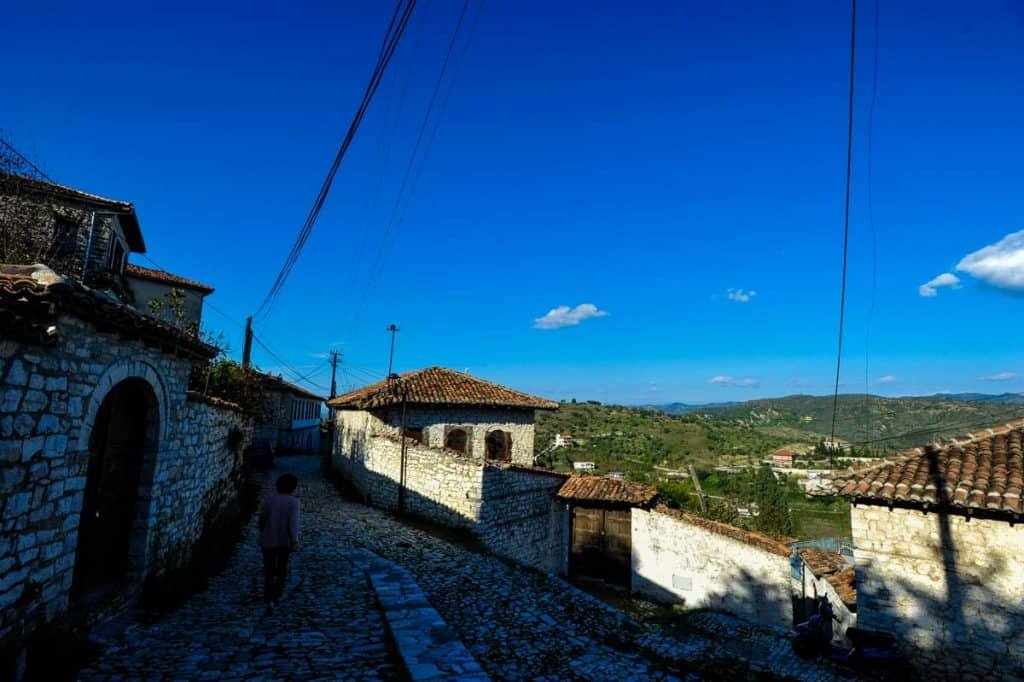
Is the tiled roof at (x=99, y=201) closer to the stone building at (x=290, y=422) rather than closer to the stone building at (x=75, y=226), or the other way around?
the stone building at (x=75, y=226)

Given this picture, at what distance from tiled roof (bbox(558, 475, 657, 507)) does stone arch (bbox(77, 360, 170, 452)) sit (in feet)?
46.0

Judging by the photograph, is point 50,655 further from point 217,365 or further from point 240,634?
point 217,365

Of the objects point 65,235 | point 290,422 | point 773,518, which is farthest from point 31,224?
point 773,518

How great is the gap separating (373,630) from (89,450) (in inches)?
147

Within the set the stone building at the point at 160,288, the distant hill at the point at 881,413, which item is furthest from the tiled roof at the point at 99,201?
the distant hill at the point at 881,413

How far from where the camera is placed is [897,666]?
8.99m

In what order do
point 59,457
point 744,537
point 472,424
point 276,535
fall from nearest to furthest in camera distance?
point 59,457 < point 276,535 < point 744,537 < point 472,424

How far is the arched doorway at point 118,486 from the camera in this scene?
6.39 metres

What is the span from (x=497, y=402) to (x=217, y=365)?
1011 centimetres

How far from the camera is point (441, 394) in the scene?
20094 millimetres

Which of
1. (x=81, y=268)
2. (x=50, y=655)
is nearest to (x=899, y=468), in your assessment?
(x=50, y=655)

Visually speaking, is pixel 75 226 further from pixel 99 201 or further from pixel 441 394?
pixel 441 394

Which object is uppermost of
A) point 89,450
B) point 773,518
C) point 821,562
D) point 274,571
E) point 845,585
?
point 89,450

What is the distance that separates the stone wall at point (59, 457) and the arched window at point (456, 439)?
42.7ft
